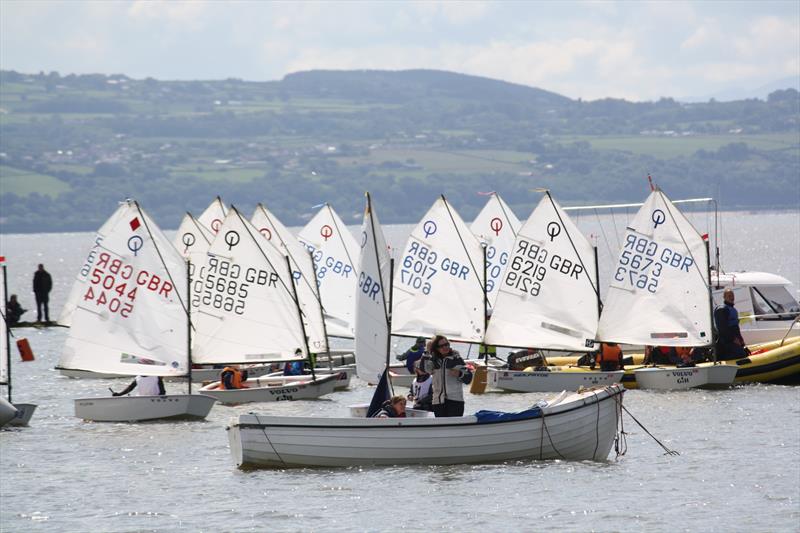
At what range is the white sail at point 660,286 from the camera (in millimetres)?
40156

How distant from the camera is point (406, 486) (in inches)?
1021

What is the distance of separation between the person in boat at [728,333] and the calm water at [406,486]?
14.6 ft

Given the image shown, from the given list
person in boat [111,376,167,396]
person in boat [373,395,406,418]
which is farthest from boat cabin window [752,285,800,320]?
person in boat [373,395,406,418]

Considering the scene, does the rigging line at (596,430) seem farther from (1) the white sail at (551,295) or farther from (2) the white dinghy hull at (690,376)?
(1) the white sail at (551,295)

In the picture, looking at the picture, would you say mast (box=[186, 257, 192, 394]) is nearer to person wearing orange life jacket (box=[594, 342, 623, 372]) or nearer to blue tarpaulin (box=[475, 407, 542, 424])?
blue tarpaulin (box=[475, 407, 542, 424])

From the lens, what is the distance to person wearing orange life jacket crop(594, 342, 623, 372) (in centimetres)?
3978

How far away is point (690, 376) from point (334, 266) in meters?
15.9

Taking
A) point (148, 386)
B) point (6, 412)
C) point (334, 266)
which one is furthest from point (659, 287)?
point (6, 412)

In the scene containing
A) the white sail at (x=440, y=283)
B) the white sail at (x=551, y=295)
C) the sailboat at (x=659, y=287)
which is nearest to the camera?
the sailboat at (x=659, y=287)

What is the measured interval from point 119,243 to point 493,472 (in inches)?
529

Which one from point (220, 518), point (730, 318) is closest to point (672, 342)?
point (730, 318)

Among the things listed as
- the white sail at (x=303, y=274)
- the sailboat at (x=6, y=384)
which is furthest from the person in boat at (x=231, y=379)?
the sailboat at (x=6, y=384)

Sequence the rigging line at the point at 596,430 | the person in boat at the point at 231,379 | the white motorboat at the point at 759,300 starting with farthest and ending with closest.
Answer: the white motorboat at the point at 759,300 → the person in boat at the point at 231,379 → the rigging line at the point at 596,430

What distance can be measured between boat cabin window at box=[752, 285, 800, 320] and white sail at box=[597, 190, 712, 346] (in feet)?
28.3
